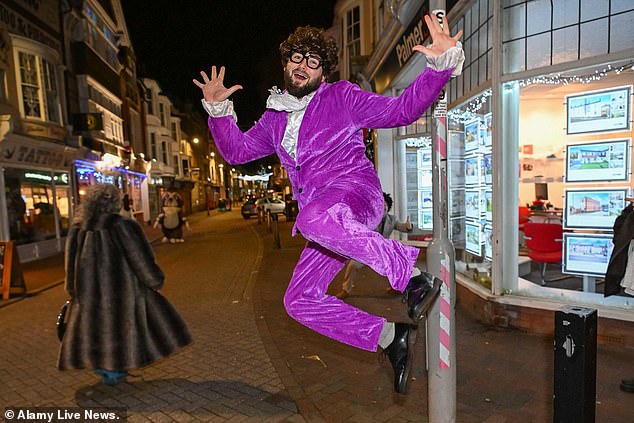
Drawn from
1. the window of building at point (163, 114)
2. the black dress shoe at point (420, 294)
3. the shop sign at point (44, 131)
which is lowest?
the black dress shoe at point (420, 294)

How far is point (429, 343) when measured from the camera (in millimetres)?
2498

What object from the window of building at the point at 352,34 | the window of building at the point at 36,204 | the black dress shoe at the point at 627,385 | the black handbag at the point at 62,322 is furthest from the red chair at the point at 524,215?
the window of building at the point at 36,204

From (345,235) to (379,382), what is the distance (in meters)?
2.22

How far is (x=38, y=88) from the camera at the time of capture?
43.8 feet

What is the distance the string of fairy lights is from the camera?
451cm

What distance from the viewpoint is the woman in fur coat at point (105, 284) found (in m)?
3.58

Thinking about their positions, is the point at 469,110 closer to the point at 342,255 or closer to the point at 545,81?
the point at 545,81

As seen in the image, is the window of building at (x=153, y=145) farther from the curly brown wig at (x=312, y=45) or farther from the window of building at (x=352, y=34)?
the curly brown wig at (x=312, y=45)

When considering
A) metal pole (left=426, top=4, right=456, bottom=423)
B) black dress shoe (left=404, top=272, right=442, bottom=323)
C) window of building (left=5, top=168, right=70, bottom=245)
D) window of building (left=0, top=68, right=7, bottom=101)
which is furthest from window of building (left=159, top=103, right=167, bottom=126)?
black dress shoe (left=404, top=272, right=442, bottom=323)

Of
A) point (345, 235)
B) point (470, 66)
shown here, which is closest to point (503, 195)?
point (470, 66)

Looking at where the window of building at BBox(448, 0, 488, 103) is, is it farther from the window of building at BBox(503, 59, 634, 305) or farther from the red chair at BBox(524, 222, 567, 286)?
the red chair at BBox(524, 222, 567, 286)

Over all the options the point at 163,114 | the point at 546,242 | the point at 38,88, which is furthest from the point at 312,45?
the point at 163,114

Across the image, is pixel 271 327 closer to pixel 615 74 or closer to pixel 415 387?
pixel 415 387

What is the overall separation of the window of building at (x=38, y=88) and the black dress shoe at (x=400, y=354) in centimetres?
1431
